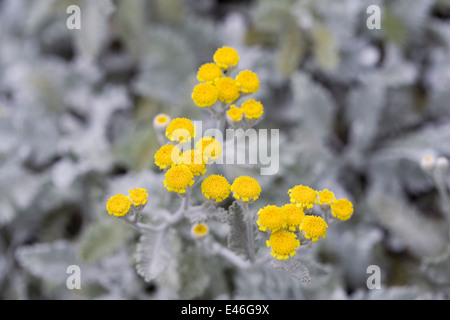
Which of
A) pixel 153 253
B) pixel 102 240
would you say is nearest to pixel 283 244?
pixel 153 253

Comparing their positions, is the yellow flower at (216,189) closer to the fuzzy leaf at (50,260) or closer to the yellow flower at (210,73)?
the yellow flower at (210,73)

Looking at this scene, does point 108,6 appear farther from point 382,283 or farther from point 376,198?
point 382,283

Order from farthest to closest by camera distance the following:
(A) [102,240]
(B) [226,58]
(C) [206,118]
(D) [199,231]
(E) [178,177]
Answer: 1. (C) [206,118]
2. (A) [102,240]
3. (D) [199,231]
4. (B) [226,58]
5. (E) [178,177]

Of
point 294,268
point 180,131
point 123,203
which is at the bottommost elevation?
point 294,268

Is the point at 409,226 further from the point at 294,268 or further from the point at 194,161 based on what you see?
the point at 194,161

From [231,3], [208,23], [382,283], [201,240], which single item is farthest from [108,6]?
[382,283]

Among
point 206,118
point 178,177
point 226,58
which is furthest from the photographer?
point 206,118

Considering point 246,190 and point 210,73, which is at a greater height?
point 210,73
